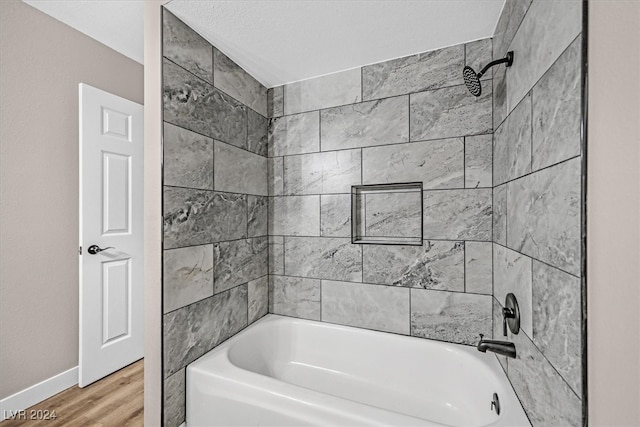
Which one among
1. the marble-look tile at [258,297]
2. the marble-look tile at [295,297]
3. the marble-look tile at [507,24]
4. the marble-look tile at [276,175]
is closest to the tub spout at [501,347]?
the marble-look tile at [295,297]

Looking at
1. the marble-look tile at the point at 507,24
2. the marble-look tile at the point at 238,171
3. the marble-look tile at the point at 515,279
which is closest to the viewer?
the marble-look tile at the point at 515,279

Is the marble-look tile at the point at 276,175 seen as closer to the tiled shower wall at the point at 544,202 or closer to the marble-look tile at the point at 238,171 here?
the marble-look tile at the point at 238,171

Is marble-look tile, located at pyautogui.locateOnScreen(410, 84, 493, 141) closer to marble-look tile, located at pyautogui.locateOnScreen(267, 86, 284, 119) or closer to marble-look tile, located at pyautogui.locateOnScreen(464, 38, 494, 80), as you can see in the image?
marble-look tile, located at pyautogui.locateOnScreen(464, 38, 494, 80)

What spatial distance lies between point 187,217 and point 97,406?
146 cm

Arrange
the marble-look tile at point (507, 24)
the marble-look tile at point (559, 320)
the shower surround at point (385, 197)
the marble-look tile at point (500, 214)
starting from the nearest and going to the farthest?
1. the marble-look tile at point (559, 320)
2. the shower surround at point (385, 197)
3. the marble-look tile at point (507, 24)
4. the marble-look tile at point (500, 214)

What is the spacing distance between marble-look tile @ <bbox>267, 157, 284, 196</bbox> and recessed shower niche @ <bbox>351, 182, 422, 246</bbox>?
1.96 ft

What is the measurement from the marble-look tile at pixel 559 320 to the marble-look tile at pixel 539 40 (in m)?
0.66

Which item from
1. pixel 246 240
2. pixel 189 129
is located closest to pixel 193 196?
pixel 189 129

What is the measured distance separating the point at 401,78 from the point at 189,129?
1.37m

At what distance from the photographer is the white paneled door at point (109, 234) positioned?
2.06 meters

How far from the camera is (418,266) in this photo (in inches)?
73.4

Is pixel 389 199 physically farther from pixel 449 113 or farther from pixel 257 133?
pixel 257 133

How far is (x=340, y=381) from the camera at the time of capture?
1.92 m

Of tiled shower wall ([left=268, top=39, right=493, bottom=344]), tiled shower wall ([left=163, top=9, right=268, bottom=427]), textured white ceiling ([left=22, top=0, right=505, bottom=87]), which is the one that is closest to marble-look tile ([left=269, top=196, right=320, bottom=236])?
tiled shower wall ([left=268, top=39, right=493, bottom=344])
